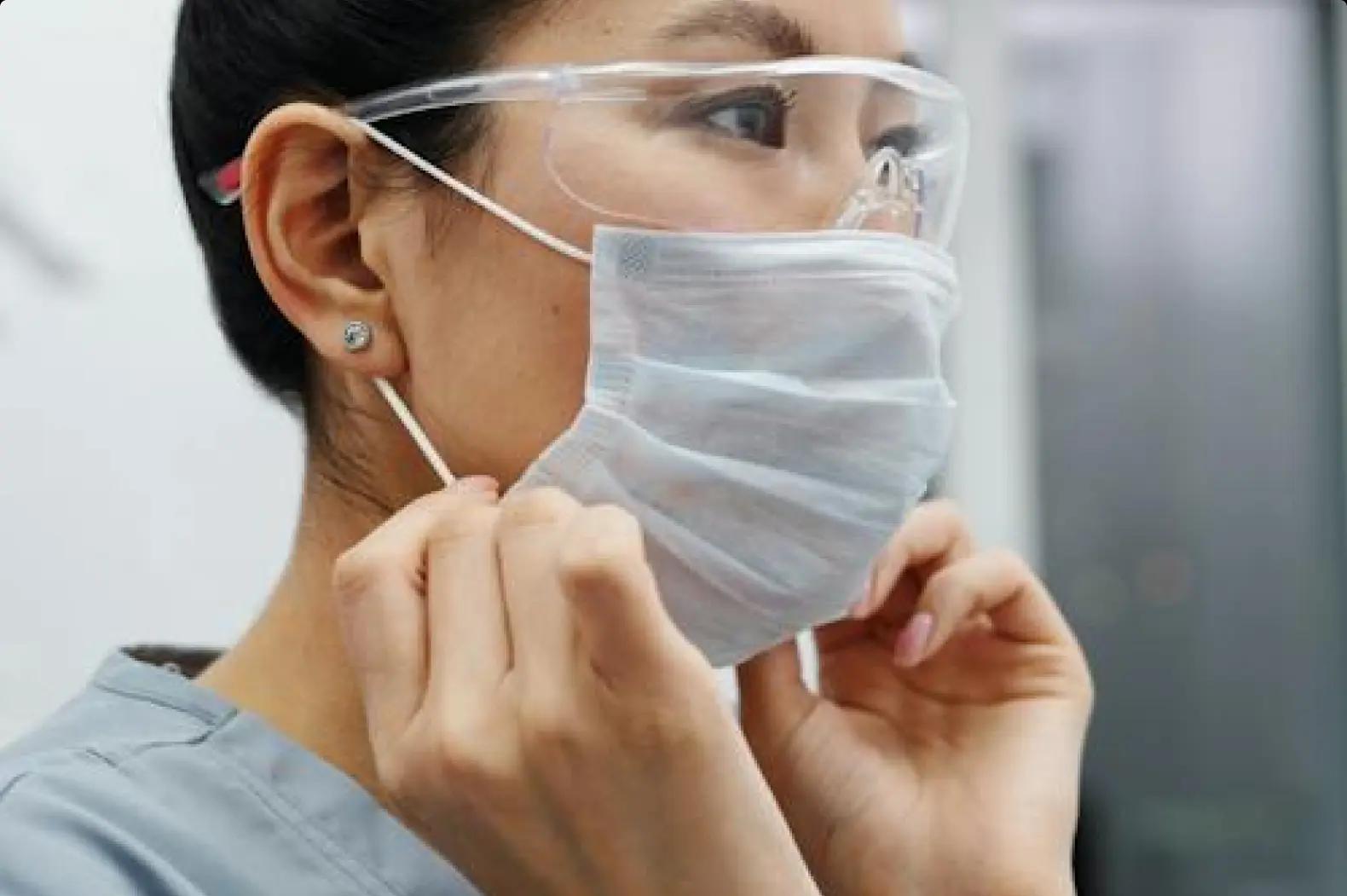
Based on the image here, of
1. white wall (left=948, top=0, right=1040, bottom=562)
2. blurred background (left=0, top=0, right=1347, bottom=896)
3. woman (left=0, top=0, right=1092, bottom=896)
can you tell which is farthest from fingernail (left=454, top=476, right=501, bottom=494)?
blurred background (left=0, top=0, right=1347, bottom=896)

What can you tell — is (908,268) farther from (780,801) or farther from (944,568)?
(780,801)

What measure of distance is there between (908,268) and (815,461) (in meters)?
0.13

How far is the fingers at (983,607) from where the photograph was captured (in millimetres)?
1344

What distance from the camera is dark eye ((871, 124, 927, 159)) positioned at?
118cm

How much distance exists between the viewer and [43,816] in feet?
3.11

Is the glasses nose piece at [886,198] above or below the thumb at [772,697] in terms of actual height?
above

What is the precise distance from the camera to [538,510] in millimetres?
926

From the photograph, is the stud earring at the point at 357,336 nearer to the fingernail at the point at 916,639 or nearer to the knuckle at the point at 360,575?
the knuckle at the point at 360,575

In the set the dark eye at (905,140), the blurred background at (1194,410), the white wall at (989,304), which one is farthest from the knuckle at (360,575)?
the blurred background at (1194,410)

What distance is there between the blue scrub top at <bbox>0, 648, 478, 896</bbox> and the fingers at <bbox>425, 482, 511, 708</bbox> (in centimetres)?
18

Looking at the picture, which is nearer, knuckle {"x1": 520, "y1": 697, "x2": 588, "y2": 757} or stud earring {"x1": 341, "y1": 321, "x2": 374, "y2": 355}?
knuckle {"x1": 520, "y1": 697, "x2": 588, "y2": 757}

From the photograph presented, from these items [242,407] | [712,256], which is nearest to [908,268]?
[712,256]

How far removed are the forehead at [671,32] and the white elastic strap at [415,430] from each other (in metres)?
0.21

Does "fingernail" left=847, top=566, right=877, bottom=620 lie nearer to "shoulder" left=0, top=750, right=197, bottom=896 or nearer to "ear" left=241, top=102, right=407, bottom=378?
"ear" left=241, top=102, right=407, bottom=378
